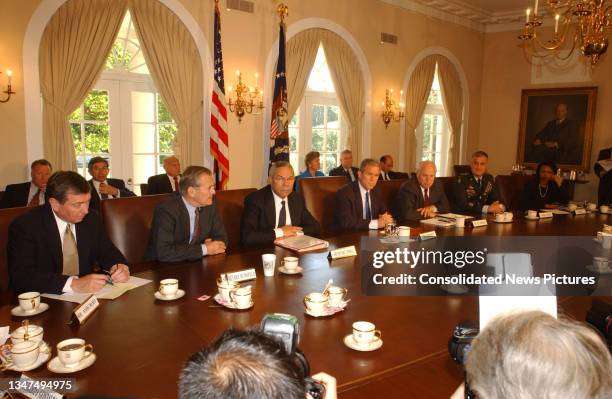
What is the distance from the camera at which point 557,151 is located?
823 centimetres

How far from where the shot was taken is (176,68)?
5215 mm

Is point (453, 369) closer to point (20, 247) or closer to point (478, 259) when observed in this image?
point (478, 259)

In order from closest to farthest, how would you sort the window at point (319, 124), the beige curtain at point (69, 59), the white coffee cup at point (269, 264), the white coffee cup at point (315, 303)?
the white coffee cup at point (315, 303)
the white coffee cup at point (269, 264)
the beige curtain at point (69, 59)
the window at point (319, 124)

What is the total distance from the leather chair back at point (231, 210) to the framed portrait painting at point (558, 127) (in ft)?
22.4

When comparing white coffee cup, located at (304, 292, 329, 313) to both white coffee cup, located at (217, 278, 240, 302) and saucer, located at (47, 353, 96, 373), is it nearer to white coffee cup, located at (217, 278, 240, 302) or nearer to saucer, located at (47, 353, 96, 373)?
white coffee cup, located at (217, 278, 240, 302)

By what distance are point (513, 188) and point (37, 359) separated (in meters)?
5.53

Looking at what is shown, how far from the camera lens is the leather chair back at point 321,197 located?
403 centimetres

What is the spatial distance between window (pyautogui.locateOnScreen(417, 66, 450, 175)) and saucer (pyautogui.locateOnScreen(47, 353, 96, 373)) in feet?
24.8

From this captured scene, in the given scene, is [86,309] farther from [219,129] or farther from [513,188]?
[513,188]

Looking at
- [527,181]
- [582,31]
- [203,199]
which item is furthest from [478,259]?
[527,181]

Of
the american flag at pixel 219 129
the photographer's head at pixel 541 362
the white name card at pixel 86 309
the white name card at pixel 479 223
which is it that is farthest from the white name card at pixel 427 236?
the american flag at pixel 219 129

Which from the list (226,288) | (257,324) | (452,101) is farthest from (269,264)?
(452,101)

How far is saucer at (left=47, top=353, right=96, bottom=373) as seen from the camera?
1.34 metres

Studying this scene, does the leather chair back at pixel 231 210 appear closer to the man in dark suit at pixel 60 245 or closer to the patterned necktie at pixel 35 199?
the man in dark suit at pixel 60 245
